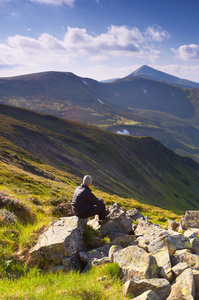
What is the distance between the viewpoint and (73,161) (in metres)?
85.5

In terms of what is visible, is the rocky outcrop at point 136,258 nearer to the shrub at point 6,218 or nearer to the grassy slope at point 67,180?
the grassy slope at point 67,180

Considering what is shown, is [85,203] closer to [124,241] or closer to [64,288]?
[124,241]

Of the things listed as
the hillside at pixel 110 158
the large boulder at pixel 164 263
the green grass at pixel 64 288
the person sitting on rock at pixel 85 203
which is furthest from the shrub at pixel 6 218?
the hillside at pixel 110 158

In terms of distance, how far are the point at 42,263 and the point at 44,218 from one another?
4240 mm

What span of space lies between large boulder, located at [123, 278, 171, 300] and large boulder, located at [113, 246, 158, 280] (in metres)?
0.39

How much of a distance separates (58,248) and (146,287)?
353 cm

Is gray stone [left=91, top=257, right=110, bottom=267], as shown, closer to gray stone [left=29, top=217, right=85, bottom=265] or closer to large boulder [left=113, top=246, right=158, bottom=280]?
large boulder [left=113, top=246, right=158, bottom=280]

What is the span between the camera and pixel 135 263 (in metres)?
7.30

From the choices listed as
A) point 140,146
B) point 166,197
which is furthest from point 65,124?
point 166,197

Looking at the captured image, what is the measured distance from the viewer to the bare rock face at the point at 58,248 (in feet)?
25.3

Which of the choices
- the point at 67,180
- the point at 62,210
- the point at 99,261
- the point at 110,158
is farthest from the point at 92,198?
the point at 110,158

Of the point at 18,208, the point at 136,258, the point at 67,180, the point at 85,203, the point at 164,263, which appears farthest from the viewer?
the point at 67,180

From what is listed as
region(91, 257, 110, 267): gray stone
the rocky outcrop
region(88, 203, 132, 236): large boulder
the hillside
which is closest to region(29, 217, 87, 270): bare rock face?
the rocky outcrop

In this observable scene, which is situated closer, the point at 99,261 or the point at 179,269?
the point at 179,269
